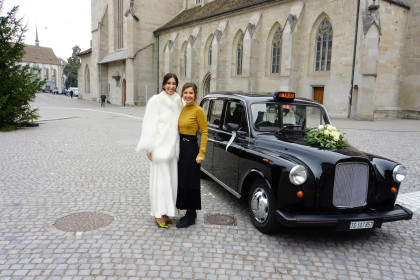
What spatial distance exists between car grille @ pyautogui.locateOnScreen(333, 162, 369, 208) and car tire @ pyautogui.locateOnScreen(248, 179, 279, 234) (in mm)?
766

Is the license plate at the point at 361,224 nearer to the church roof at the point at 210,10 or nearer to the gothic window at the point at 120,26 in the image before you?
the church roof at the point at 210,10

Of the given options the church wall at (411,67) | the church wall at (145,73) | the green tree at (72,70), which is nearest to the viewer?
the church wall at (411,67)

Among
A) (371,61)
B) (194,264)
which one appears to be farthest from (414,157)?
(371,61)

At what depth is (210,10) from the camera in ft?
115

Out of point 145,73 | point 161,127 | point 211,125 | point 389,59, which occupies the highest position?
point 389,59

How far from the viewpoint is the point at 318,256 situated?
3797mm

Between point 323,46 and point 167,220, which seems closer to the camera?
point 167,220

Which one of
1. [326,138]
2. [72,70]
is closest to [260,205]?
[326,138]

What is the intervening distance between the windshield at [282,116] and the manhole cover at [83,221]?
2624 millimetres

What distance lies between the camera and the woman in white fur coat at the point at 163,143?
13.7ft

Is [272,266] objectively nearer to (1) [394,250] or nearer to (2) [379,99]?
(1) [394,250]

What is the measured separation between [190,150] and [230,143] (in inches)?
42.1

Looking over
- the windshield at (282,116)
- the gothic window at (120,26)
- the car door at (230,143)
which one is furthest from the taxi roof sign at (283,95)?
the gothic window at (120,26)

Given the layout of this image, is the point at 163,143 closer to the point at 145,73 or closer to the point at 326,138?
the point at 326,138
